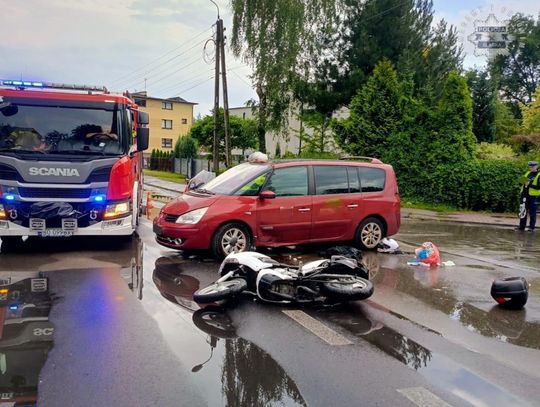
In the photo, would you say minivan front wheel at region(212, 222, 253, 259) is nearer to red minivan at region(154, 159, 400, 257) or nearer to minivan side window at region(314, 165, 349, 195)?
red minivan at region(154, 159, 400, 257)

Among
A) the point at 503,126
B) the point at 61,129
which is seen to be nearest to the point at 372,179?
the point at 61,129

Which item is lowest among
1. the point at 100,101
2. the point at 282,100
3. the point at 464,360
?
the point at 464,360

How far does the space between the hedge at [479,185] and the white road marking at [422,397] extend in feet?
58.5

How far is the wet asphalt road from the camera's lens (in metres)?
3.82

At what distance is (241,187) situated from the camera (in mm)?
8992

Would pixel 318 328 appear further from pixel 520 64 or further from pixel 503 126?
pixel 520 64

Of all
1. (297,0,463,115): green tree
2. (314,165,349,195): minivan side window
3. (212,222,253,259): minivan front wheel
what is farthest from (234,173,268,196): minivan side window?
(297,0,463,115): green tree

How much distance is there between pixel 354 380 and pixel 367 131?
19.5 meters

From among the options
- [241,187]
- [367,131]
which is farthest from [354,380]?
[367,131]

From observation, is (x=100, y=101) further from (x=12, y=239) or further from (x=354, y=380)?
(x=354, y=380)

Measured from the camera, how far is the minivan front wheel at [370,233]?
32.6ft

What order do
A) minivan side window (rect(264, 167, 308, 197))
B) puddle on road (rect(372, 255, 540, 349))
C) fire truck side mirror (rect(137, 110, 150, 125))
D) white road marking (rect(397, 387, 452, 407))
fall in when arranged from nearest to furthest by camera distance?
white road marking (rect(397, 387, 452, 407)) → puddle on road (rect(372, 255, 540, 349)) → minivan side window (rect(264, 167, 308, 197)) → fire truck side mirror (rect(137, 110, 150, 125))

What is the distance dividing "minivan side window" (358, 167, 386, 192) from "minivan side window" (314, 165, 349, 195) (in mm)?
404

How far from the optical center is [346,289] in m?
5.95
